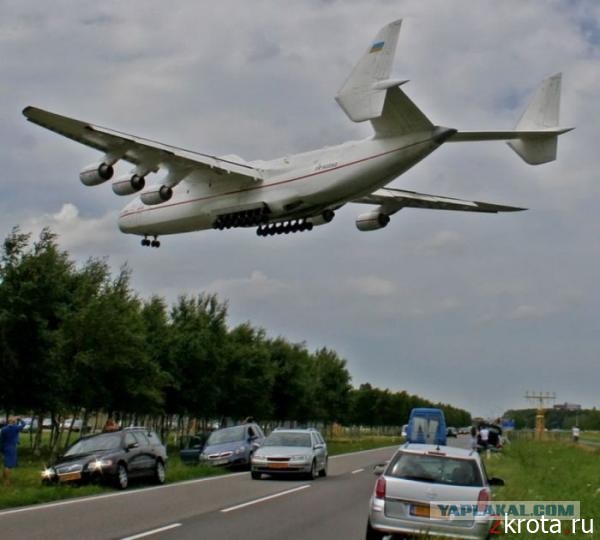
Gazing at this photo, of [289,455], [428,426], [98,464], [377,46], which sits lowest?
[98,464]

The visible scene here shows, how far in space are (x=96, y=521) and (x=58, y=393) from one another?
15.2 metres

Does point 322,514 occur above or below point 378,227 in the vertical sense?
below

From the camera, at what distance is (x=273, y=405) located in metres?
60.3

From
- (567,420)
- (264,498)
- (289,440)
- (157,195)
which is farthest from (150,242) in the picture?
(567,420)

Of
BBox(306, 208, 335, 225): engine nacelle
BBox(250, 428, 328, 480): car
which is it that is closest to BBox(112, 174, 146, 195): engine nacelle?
BBox(306, 208, 335, 225): engine nacelle

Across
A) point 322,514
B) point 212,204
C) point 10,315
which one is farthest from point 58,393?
point 322,514

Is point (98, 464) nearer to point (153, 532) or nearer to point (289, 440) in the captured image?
point (289, 440)

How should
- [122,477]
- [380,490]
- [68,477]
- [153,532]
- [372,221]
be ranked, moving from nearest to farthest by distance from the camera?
[380,490] → [153,532] → [68,477] → [122,477] → [372,221]

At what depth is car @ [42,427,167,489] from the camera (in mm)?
20719

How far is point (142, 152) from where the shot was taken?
31.0m

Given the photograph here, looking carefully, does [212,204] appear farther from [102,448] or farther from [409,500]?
[409,500]

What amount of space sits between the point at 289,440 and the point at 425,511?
47.4ft

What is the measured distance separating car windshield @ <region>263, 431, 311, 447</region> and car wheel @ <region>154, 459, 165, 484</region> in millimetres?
3347

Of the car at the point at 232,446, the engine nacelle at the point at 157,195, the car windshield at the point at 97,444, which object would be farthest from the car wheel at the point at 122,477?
the engine nacelle at the point at 157,195
